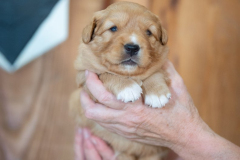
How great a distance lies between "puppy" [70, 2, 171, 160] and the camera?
1618 millimetres

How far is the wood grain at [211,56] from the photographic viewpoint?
9.17 ft

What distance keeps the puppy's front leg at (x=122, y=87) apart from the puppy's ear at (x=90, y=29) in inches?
11.4

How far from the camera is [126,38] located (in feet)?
5.28

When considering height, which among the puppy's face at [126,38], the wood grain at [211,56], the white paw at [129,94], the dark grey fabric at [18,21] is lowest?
the wood grain at [211,56]

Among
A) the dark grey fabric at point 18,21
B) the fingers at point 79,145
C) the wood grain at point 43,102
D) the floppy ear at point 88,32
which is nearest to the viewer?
the floppy ear at point 88,32

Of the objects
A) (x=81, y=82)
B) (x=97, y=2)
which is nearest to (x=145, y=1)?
(x=97, y=2)

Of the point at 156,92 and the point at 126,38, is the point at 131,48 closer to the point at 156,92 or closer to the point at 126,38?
the point at 126,38

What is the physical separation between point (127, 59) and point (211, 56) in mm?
1533

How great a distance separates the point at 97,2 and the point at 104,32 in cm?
66

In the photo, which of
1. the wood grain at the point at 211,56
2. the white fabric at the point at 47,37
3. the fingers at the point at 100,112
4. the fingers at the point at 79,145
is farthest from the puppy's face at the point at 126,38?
the wood grain at the point at 211,56

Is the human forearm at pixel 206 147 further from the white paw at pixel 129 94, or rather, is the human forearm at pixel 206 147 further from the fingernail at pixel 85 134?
the fingernail at pixel 85 134

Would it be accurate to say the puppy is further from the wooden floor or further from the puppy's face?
Answer: the wooden floor

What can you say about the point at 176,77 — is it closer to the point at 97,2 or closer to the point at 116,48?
the point at 116,48

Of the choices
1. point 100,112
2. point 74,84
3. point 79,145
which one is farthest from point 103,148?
point 74,84
